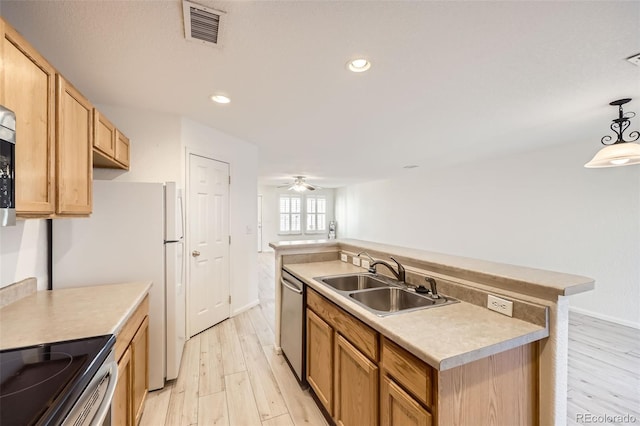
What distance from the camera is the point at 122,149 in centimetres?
249

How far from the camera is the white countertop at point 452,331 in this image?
3.34ft

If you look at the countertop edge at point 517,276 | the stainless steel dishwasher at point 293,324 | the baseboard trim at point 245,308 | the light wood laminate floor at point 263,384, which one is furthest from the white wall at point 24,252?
the countertop edge at point 517,276

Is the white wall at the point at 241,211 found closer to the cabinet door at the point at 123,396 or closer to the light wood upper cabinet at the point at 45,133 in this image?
the light wood upper cabinet at the point at 45,133

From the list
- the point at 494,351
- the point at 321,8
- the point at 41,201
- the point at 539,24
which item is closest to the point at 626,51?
the point at 539,24

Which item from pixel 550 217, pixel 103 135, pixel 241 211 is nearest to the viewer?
pixel 103 135

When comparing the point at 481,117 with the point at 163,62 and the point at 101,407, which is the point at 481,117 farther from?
the point at 101,407

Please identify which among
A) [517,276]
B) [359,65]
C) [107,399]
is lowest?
[107,399]

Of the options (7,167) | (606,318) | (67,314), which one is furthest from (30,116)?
(606,318)

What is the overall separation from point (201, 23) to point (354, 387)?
216cm

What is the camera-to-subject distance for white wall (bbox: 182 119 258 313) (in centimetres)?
351

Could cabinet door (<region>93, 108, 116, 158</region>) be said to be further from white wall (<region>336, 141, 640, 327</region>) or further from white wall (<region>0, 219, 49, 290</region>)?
white wall (<region>336, 141, 640, 327</region>)

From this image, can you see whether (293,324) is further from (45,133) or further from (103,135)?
(103,135)

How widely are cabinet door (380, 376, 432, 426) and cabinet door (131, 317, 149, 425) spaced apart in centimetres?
142

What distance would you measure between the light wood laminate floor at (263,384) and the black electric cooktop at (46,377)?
1.16 metres
